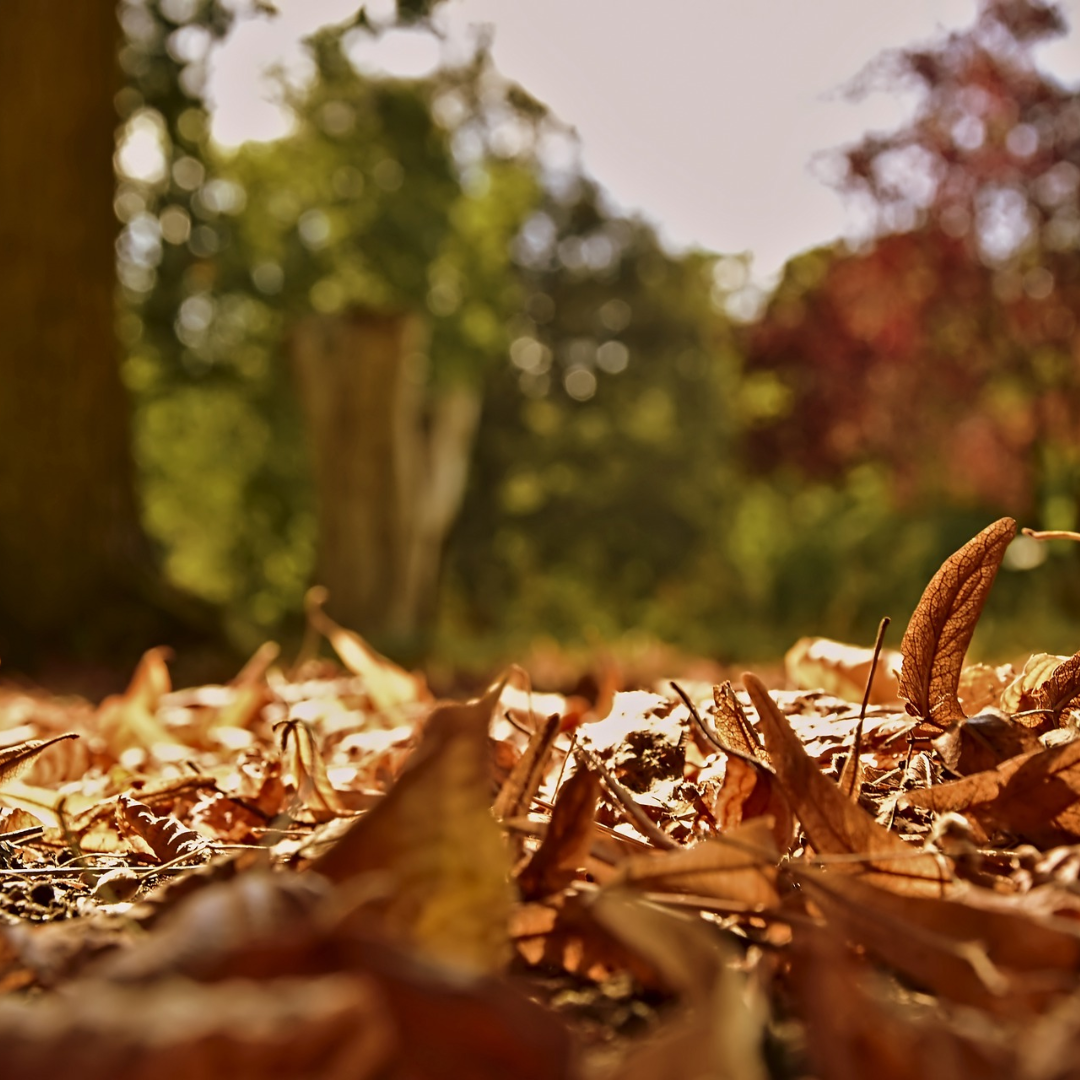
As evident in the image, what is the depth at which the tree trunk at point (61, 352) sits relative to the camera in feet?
15.7

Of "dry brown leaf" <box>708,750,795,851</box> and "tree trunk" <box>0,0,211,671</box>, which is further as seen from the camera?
"tree trunk" <box>0,0,211,671</box>

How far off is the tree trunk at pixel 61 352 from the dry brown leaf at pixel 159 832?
4.01m

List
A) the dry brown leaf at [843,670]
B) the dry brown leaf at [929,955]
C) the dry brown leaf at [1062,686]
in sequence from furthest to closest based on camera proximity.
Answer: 1. the dry brown leaf at [843,670]
2. the dry brown leaf at [1062,686]
3. the dry brown leaf at [929,955]

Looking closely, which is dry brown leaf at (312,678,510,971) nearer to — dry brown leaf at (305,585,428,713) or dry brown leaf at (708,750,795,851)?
dry brown leaf at (708,750,795,851)

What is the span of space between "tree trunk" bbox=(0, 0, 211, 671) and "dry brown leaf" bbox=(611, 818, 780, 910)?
4351mm

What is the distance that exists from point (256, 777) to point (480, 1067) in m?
0.57

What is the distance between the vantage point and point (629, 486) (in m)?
14.5

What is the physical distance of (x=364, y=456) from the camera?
8695mm

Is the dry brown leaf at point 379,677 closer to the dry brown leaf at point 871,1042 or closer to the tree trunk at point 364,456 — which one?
the dry brown leaf at point 871,1042

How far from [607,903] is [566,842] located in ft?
0.55

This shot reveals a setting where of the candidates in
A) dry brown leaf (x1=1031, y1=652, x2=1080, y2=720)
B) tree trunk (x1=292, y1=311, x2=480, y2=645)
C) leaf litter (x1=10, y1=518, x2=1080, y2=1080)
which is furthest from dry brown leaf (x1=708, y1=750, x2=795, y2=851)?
tree trunk (x1=292, y1=311, x2=480, y2=645)

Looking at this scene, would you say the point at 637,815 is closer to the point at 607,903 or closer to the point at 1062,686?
the point at 607,903

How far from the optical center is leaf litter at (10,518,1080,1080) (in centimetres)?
31

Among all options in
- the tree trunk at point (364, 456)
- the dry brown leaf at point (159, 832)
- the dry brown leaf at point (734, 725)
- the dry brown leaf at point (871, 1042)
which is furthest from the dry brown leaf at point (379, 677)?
the tree trunk at point (364, 456)
